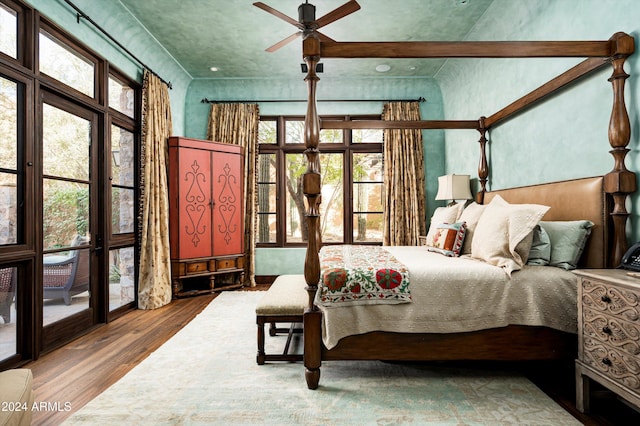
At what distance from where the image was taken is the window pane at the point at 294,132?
523 cm

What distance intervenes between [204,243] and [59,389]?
2426 millimetres

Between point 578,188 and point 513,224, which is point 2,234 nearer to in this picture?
point 513,224

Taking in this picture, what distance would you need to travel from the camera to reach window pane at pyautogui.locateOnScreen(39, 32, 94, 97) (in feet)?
8.56

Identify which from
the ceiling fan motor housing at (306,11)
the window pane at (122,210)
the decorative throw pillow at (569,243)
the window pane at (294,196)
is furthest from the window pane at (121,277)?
the decorative throw pillow at (569,243)

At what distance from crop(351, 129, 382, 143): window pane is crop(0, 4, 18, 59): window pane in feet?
12.6

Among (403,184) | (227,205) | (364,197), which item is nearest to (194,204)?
(227,205)

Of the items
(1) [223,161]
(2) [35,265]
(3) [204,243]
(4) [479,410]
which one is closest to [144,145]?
(1) [223,161]

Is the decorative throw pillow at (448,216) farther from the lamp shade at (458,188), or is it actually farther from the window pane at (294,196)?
the window pane at (294,196)

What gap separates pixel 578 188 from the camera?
2254mm

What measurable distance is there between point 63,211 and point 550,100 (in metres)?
4.04

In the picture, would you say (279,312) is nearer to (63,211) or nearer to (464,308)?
(464,308)

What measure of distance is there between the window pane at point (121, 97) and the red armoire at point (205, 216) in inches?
22.3

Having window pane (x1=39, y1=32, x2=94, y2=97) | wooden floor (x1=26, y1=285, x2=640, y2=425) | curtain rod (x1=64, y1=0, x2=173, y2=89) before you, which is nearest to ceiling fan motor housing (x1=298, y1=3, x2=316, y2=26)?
curtain rod (x1=64, y1=0, x2=173, y2=89)

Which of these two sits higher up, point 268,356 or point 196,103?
point 196,103
